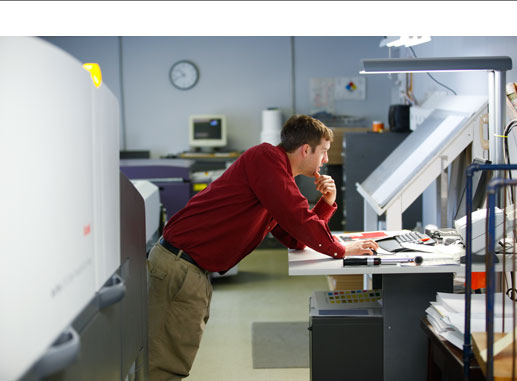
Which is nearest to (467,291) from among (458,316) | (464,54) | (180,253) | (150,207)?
(458,316)

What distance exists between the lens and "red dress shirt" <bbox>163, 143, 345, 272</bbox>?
7.71 ft

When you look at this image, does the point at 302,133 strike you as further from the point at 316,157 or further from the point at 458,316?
the point at 458,316

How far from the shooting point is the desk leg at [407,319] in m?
2.47

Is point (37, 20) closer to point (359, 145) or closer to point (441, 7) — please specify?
point (441, 7)

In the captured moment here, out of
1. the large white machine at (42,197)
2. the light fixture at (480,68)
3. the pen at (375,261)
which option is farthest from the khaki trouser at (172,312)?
the large white machine at (42,197)

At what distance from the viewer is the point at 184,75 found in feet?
22.7

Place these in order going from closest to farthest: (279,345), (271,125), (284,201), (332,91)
Result: (284,201) < (279,345) < (271,125) < (332,91)

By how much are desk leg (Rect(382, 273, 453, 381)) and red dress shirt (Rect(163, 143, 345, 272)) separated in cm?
28

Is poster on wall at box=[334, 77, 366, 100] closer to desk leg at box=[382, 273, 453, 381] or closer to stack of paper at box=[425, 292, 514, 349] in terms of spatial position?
desk leg at box=[382, 273, 453, 381]

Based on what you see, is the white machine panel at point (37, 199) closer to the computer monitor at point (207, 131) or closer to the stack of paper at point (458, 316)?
the stack of paper at point (458, 316)

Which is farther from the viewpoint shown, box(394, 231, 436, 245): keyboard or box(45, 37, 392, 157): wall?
box(45, 37, 392, 157): wall

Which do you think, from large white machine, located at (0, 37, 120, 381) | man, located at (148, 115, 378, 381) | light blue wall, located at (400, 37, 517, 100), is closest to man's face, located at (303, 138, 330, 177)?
man, located at (148, 115, 378, 381)

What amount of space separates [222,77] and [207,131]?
25.7 inches

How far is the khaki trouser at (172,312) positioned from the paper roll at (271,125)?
4199mm
